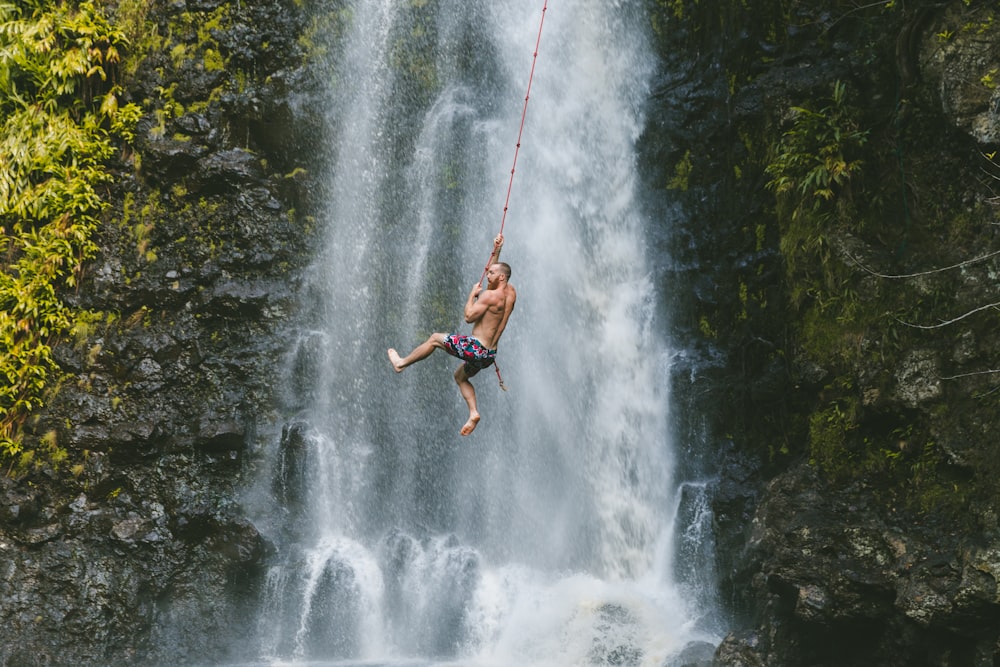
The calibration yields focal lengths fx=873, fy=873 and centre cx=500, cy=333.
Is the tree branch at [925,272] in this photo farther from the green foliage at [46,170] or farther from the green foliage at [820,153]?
the green foliage at [46,170]

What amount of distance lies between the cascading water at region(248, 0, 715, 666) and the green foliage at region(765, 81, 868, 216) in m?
3.17

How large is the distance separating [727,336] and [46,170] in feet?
31.8

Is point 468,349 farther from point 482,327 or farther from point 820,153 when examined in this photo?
point 820,153

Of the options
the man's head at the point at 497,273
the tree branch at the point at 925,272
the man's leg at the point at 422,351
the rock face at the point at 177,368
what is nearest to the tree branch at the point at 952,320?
the tree branch at the point at 925,272

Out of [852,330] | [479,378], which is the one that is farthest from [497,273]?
[479,378]

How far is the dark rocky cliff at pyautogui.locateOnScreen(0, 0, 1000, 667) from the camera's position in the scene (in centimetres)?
815

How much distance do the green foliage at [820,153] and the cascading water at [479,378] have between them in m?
3.17

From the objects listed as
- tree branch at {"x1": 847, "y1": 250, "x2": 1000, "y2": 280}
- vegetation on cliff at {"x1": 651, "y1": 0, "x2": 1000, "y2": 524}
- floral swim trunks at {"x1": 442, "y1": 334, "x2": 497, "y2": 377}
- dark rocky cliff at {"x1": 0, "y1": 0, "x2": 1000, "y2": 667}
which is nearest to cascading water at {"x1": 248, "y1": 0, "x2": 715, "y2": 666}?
dark rocky cliff at {"x1": 0, "y1": 0, "x2": 1000, "y2": 667}

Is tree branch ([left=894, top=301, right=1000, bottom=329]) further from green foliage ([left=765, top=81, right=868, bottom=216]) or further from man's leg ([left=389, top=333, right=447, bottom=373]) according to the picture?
man's leg ([left=389, top=333, right=447, bottom=373])

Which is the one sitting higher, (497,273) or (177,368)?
(497,273)

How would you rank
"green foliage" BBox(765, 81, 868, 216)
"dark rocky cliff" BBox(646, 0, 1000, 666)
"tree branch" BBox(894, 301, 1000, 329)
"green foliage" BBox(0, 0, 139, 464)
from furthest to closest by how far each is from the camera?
"green foliage" BBox(0, 0, 139, 464) < "green foliage" BBox(765, 81, 868, 216) < "dark rocky cliff" BBox(646, 0, 1000, 666) < "tree branch" BBox(894, 301, 1000, 329)

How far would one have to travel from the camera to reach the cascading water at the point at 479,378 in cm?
1143

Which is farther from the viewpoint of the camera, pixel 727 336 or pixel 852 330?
pixel 727 336

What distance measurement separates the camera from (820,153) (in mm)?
9664
